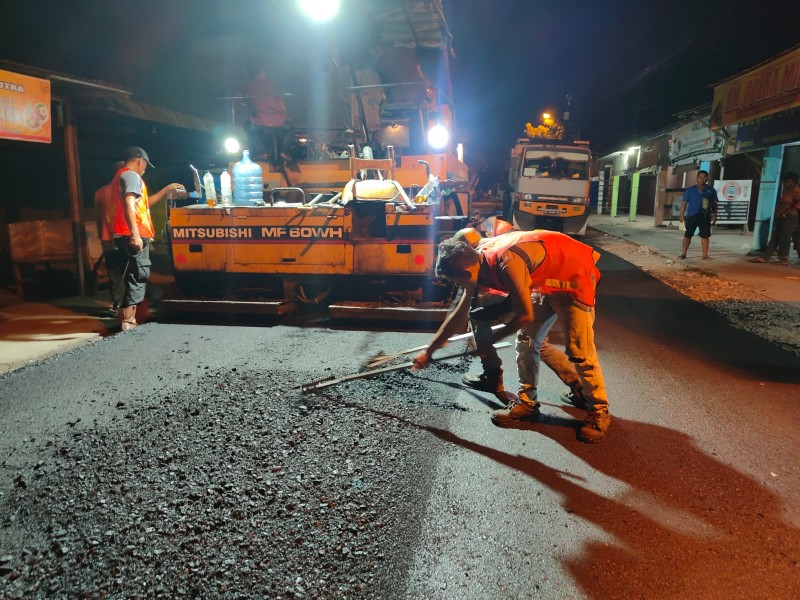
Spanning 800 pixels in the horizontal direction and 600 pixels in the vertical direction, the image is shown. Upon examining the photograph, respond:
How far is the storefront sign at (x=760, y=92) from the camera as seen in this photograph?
9.20m

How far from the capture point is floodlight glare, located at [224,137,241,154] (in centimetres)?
765

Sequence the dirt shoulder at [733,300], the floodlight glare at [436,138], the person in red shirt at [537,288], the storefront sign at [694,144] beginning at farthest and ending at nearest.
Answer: the storefront sign at [694,144] < the floodlight glare at [436,138] < the dirt shoulder at [733,300] < the person in red shirt at [537,288]

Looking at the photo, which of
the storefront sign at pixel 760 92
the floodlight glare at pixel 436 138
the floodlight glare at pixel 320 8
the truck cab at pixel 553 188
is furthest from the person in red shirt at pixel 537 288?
the truck cab at pixel 553 188

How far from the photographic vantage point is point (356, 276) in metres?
5.61

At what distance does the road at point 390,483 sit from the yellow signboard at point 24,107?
10.2ft

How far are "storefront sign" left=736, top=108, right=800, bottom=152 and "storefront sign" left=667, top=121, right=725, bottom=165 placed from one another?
3.55m

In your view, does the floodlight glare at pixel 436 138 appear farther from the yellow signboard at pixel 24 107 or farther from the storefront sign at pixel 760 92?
the storefront sign at pixel 760 92

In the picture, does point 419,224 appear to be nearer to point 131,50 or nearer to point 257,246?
point 257,246

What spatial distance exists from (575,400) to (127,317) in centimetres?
464

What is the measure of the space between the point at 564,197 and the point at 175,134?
1016cm

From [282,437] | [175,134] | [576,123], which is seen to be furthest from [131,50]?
[576,123]

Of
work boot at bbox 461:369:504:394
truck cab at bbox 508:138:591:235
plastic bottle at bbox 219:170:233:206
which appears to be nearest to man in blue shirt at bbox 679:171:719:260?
truck cab at bbox 508:138:591:235

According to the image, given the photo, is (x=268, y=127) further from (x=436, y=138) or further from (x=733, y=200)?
(x=733, y=200)

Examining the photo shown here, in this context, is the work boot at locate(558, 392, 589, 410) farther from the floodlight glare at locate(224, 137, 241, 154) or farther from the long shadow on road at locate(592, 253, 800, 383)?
the floodlight glare at locate(224, 137, 241, 154)
